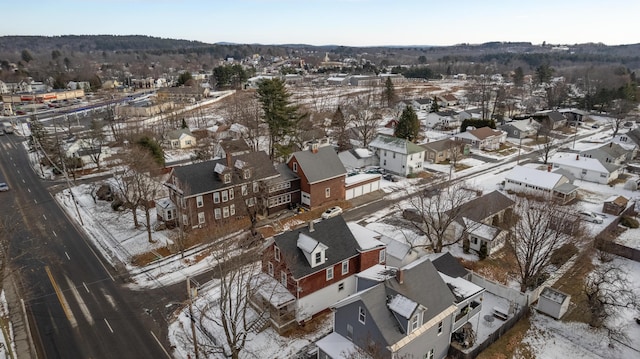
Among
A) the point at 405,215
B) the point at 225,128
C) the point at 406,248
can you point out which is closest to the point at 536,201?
the point at 405,215

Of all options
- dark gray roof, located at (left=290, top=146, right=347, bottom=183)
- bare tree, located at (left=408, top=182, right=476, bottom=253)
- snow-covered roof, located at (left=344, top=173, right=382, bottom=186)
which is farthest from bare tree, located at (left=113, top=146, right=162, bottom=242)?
bare tree, located at (left=408, top=182, right=476, bottom=253)

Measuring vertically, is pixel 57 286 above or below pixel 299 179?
below

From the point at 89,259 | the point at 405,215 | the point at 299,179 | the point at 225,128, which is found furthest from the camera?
the point at 225,128

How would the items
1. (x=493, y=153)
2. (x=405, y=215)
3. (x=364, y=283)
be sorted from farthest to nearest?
(x=493, y=153)
(x=405, y=215)
(x=364, y=283)

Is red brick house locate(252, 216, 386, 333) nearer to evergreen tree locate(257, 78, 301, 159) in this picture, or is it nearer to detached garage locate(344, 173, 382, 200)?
detached garage locate(344, 173, 382, 200)

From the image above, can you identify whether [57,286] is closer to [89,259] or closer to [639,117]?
[89,259]

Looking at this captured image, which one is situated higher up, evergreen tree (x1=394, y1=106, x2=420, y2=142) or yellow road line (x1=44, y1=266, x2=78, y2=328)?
evergreen tree (x1=394, y1=106, x2=420, y2=142)
